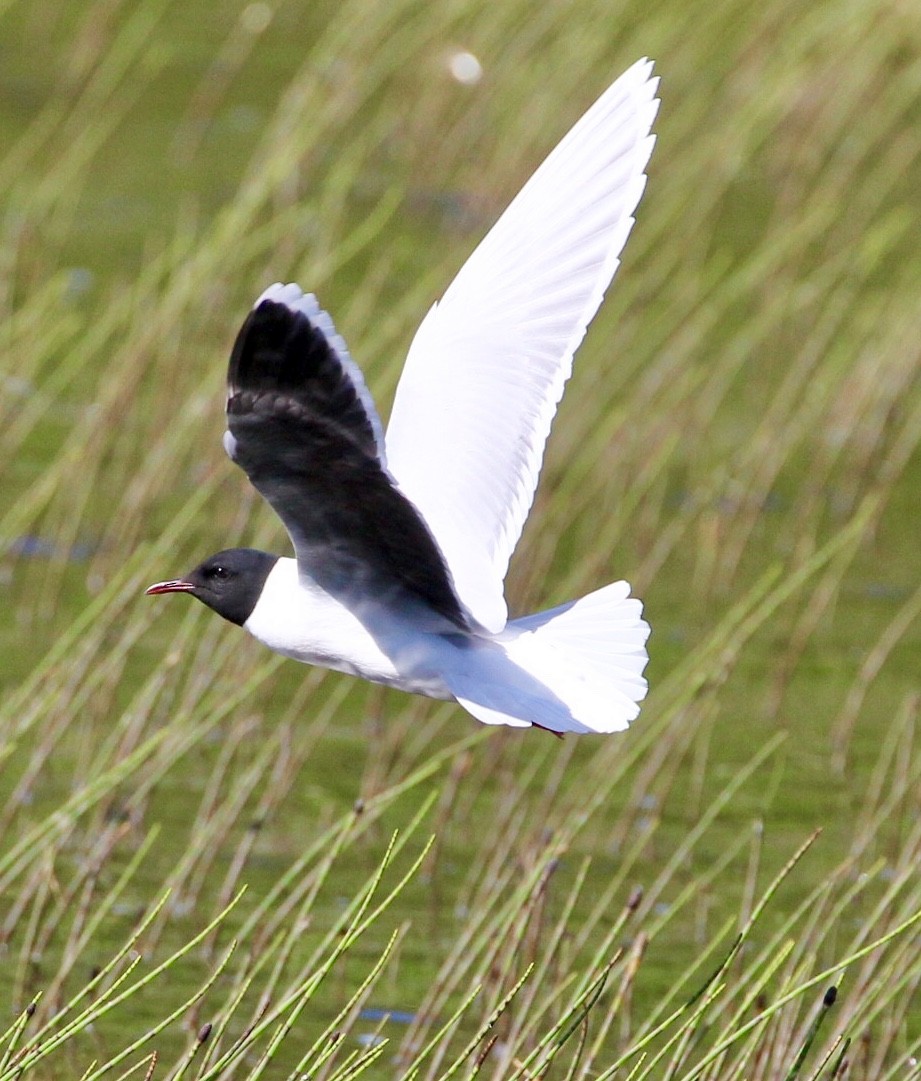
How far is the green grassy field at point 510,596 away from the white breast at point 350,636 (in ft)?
0.80

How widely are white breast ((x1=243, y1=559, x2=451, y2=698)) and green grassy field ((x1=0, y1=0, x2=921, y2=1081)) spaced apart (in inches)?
9.6

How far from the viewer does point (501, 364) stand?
3949mm

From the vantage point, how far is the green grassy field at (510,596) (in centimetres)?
425

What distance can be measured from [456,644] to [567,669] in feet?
0.74

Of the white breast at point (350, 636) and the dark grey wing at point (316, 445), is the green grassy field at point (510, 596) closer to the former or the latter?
the white breast at point (350, 636)

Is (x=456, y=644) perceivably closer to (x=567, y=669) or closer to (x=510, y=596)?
(x=567, y=669)

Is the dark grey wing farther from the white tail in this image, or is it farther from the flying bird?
the white tail

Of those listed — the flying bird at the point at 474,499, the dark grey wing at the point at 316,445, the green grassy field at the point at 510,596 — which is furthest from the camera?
the green grassy field at the point at 510,596

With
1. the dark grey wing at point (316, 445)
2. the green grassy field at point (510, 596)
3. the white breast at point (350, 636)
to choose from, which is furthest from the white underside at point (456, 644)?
the green grassy field at point (510, 596)

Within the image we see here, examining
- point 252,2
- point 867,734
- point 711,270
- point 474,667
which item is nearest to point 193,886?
point 474,667

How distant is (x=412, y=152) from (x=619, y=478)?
13.3ft

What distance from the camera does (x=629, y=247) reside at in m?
8.25

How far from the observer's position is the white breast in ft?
12.4

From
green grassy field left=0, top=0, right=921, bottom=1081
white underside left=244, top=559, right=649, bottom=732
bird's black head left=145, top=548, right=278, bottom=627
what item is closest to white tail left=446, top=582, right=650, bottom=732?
white underside left=244, top=559, right=649, bottom=732
